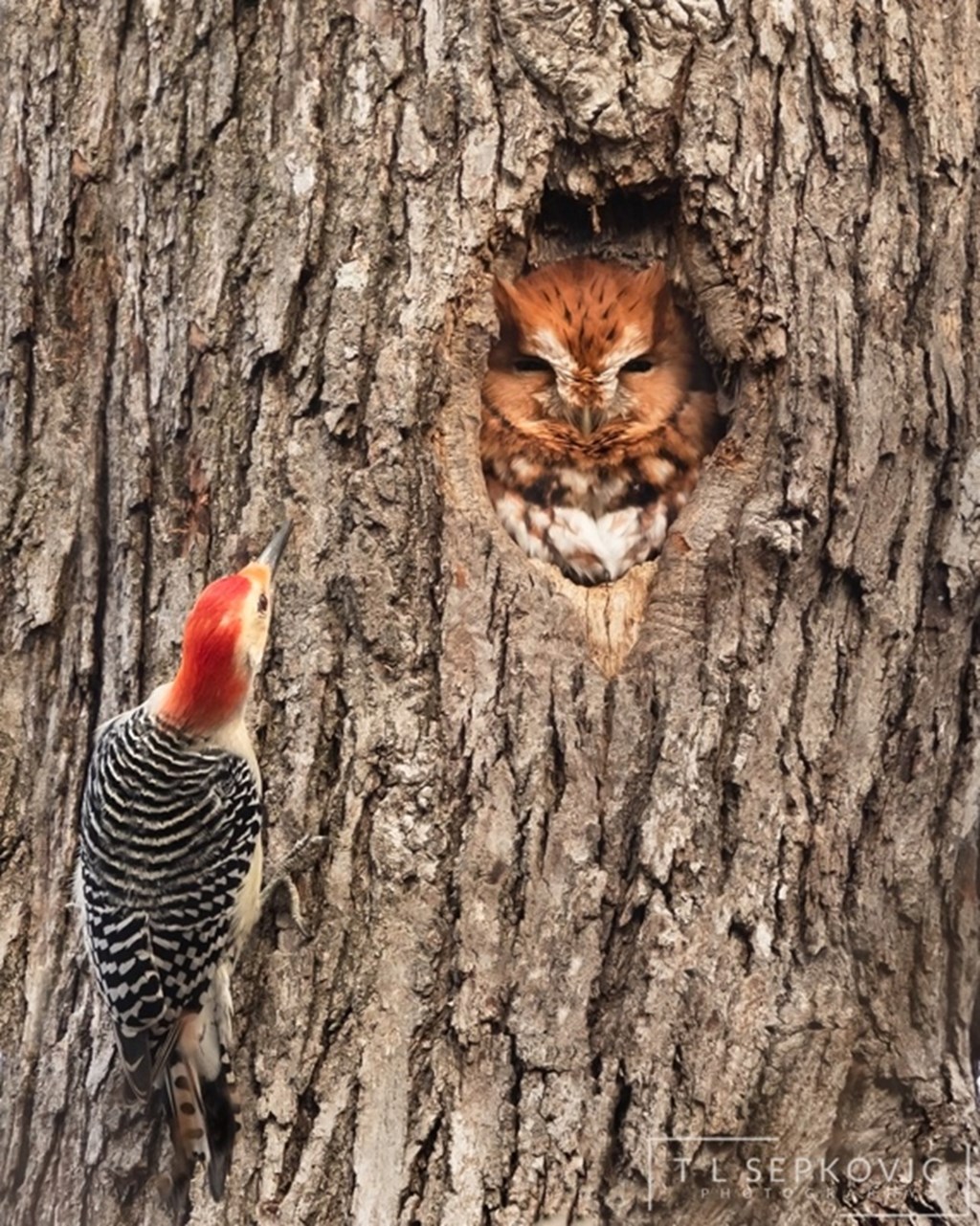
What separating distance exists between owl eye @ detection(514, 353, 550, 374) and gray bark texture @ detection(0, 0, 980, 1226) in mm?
476

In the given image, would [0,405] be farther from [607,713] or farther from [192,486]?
[607,713]

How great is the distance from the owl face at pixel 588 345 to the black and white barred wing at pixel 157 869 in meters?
1.19

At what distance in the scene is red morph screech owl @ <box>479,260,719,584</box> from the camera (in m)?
3.83

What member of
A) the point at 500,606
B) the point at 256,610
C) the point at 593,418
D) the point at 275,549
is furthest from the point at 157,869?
the point at 593,418

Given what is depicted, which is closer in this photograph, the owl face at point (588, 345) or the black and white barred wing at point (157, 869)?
the black and white barred wing at point (157, 869)

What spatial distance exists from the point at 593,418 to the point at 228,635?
1185 mm

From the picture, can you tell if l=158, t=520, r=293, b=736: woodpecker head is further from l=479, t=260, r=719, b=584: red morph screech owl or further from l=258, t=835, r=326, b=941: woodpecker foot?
l=479, t=260, r=719, b=584: red morph screech owl

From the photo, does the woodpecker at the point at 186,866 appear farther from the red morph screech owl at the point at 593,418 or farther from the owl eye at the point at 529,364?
the owl eye at the point at 529,364

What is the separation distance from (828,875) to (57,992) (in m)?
1.59

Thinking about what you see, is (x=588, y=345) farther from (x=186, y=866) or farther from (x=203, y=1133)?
(x=203, y=1133)

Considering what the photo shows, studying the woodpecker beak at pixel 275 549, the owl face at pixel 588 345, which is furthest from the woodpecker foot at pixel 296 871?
the owl face at pixel 588 345

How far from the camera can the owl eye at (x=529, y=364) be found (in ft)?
13.3

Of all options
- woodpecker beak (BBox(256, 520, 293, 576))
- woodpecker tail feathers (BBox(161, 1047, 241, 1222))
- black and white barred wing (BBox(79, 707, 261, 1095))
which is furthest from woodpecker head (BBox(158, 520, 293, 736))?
woodpecker tail feathers (BBox(161, 1047, 241, 1222))

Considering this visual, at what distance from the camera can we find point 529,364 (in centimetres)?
409
